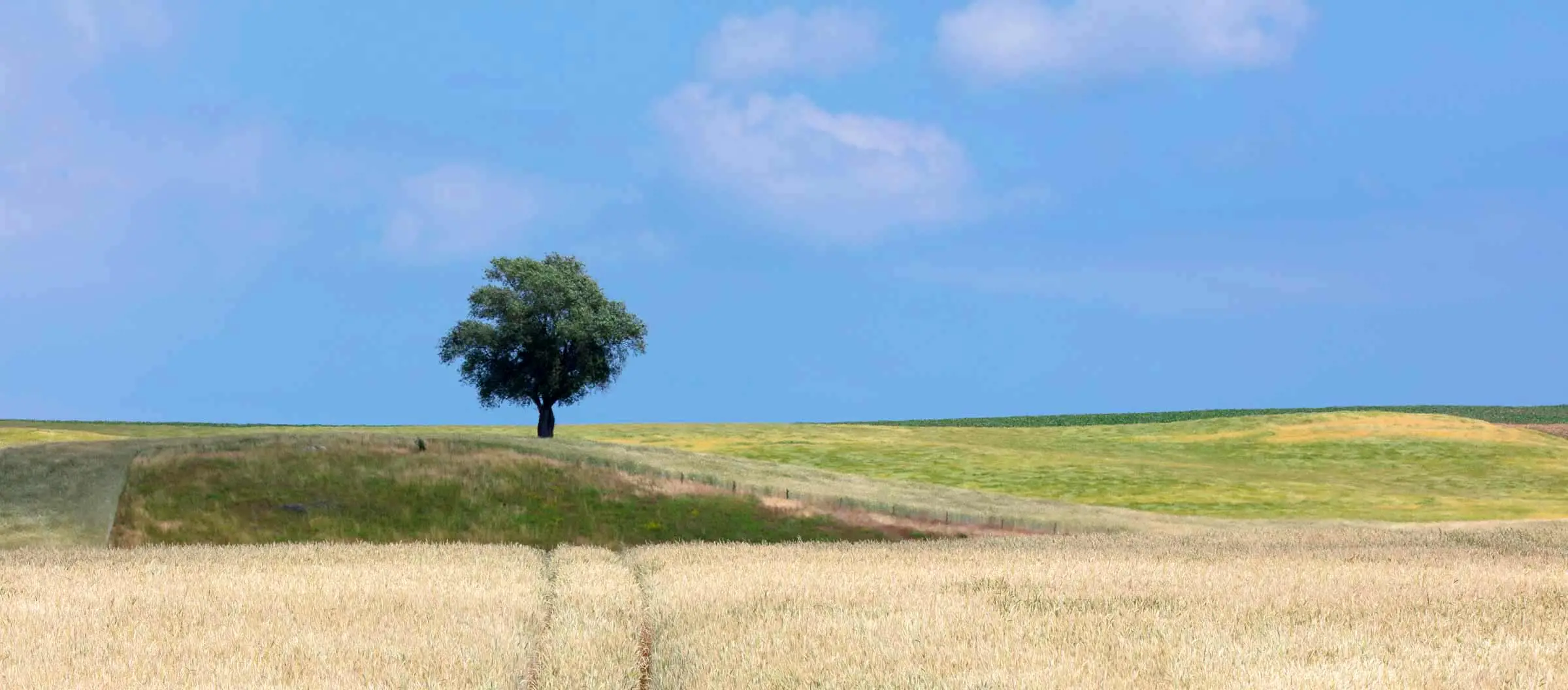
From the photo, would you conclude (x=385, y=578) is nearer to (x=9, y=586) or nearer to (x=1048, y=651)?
(x=9, y=586)

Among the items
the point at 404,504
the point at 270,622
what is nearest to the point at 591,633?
the point at 270,622

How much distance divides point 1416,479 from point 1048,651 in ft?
165

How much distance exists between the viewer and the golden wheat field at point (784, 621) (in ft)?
37.2

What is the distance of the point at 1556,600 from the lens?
16.1 metres

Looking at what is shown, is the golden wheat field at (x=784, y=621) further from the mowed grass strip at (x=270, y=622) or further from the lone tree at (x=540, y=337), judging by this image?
the lone tree at (x=540, y=337)

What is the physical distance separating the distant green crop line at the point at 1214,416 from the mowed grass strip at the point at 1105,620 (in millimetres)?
84018

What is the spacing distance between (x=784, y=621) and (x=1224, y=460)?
55.2 meters

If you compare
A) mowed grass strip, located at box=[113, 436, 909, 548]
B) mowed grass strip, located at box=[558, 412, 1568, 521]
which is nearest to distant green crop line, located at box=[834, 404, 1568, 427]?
mowed grass strip, located at box=[558, 412, 1568, 521]

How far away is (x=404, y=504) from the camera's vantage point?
99.6 ft

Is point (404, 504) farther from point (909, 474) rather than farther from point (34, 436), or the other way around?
point (34, 436)

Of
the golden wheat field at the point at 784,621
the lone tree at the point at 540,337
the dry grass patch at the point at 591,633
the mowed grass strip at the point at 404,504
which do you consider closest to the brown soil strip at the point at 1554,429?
the lone tree at the point at 540,337

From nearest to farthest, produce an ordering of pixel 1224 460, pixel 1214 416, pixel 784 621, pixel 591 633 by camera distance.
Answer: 1. pixel 591 633
2. pixel 784 621
3. pixel 1224 460
4. pixel 1214 416

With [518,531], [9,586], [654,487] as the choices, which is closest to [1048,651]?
[9,586]

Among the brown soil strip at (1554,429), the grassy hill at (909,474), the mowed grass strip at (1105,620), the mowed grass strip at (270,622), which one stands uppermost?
the brown soil strip at (1554,429)
